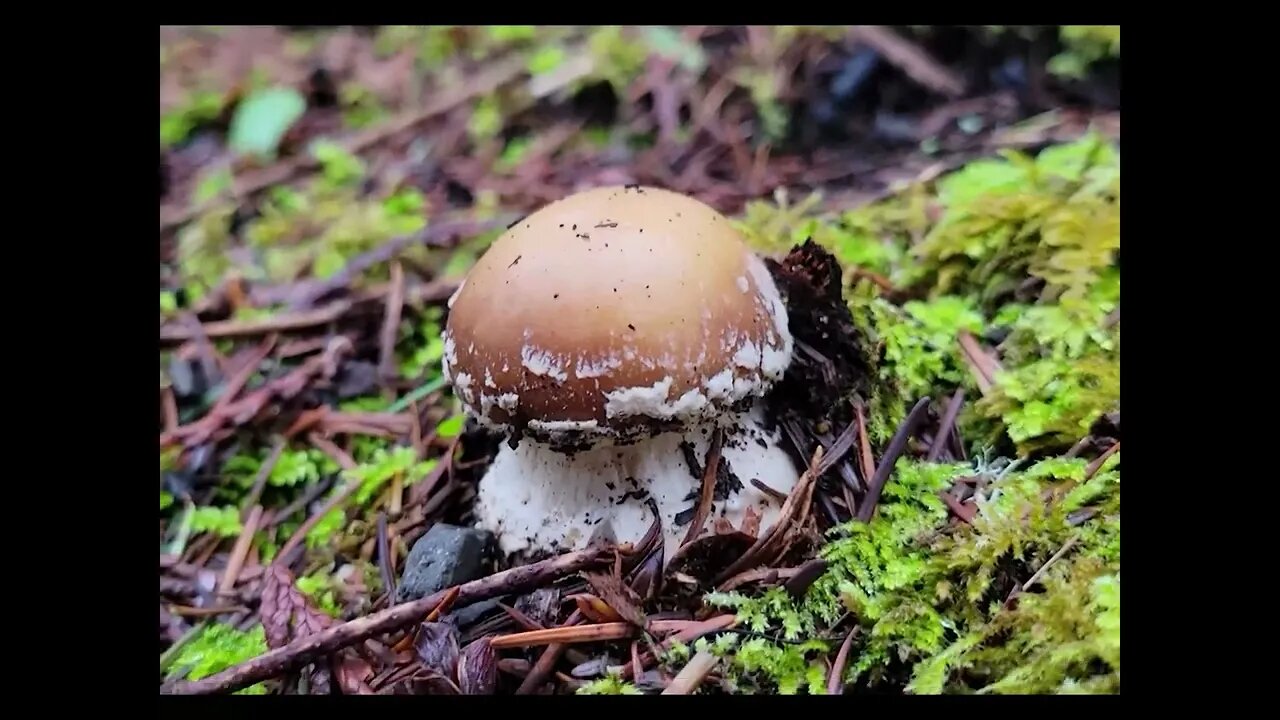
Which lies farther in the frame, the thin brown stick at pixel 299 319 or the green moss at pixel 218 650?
the thin brown stick at pixel 299 319

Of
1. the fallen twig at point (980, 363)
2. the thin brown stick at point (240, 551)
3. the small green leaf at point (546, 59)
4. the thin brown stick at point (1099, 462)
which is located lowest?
the thin brown stick at point (240, 551)

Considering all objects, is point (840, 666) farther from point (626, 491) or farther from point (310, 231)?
point (310, 231)

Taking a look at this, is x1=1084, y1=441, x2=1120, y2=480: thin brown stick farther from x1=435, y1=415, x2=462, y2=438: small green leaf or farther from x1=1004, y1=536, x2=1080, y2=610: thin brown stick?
x1=435, y1=415, x2=462, y2=438: small green leaf

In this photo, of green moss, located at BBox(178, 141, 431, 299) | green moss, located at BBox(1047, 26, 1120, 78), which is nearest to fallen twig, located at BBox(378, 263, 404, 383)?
green moss, located at BBox(178, 141, 431, 299)

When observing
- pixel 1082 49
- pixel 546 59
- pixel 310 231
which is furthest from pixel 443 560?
pixel 1082 49

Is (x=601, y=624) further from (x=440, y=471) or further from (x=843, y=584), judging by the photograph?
(x=440, y=471)

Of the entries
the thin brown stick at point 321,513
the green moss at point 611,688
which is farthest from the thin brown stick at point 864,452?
the thin brown stick at point 321,513

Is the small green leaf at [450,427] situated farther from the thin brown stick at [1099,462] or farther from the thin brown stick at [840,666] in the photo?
the thin brown stick at [1099,462]

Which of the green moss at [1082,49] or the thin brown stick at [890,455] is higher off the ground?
the green moss at [1082,49]

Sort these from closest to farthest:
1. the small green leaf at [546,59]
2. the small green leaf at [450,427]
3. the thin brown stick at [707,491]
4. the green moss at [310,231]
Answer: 1. the thin brown stick at [707,491]
2. the small green leaf at [450,427]
3. the green moss at [310,231]
4. the small green leaf at [546,59]

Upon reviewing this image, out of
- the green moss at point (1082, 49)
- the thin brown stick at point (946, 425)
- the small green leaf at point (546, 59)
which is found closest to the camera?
the thin brown stick at point (946, 425)
